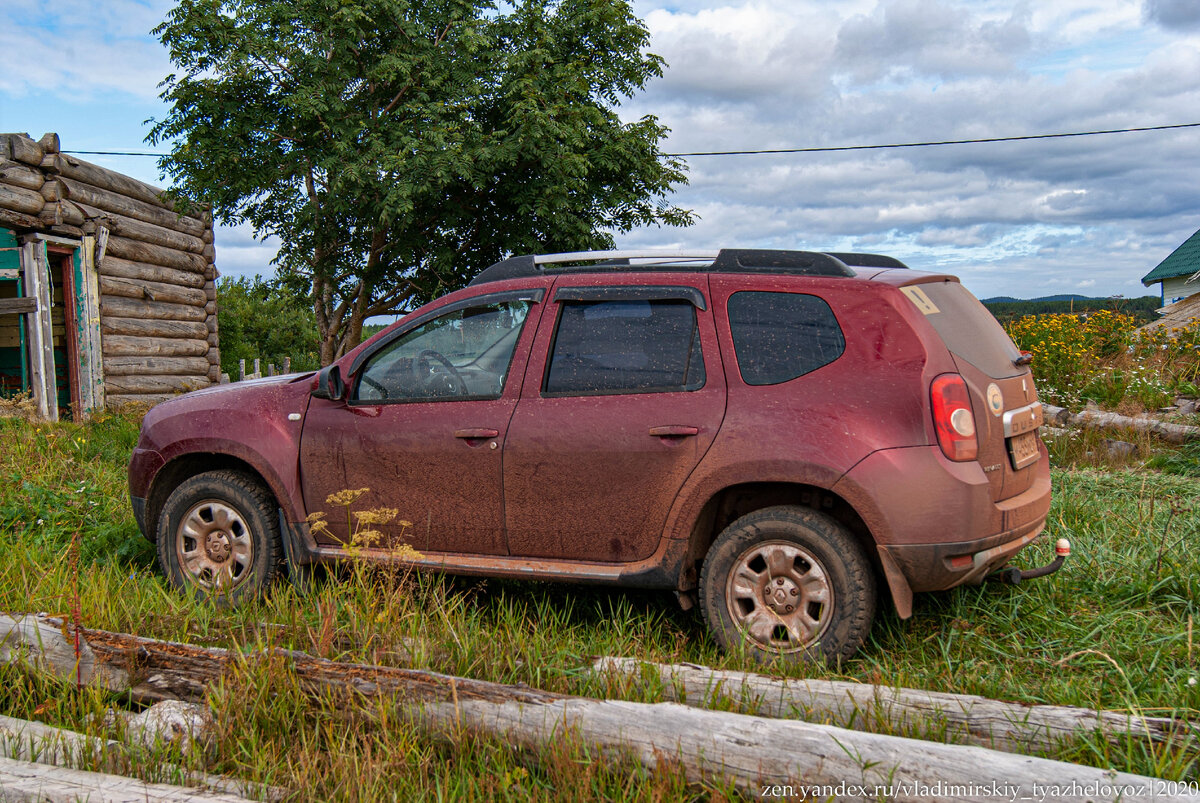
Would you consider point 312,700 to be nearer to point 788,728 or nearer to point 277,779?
point 277,779

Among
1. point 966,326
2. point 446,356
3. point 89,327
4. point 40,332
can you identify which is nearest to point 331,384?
point 446,356

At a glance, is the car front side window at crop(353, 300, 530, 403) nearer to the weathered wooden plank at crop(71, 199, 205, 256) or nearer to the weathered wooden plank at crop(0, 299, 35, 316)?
the weathered wooden plank at crop(0, 299, 35, 316)

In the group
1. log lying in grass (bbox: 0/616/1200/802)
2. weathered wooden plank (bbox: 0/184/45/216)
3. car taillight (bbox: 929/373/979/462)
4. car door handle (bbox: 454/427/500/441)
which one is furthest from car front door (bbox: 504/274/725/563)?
weathered wooden plank (bbox: 0/184/45/216)

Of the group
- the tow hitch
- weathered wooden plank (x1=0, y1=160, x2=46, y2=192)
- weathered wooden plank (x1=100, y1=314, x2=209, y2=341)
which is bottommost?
the tow hitch

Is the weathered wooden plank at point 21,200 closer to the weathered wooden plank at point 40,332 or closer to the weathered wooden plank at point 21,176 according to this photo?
the weathered wooden plank at point 21,176

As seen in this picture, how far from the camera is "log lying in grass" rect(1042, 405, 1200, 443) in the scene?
28.3ft

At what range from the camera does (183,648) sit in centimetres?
371

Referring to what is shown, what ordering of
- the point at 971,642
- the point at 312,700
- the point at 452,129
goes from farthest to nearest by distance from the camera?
1. the point at 452,129
2. the point at 971,642
3. the point at 312,700

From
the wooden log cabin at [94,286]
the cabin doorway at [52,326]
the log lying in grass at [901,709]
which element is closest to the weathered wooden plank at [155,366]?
the wooden log cabin at [94,286]

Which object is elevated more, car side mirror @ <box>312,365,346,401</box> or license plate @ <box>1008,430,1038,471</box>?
car side mirror @ <box>312,365,346,401</box>

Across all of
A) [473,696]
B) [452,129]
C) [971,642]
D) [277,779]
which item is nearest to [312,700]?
[277,779]

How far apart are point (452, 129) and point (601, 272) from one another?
1494 cm

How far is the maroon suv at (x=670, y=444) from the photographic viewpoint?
3.61 meters

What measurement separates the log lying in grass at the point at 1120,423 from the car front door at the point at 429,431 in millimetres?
7260
